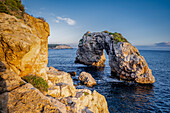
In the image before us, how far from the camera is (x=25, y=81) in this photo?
8.02m

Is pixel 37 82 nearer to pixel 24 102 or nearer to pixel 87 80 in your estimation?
pixel 24 102

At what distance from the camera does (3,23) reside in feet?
24.3

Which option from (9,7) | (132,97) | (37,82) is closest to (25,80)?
(37,82)

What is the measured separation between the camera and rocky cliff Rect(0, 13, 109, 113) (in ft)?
14.2

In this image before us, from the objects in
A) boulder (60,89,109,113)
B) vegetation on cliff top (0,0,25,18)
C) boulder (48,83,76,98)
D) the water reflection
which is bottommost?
the water reflection

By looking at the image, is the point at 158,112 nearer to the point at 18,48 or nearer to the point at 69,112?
the point at 69,112

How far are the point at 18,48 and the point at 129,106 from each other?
19.9 meters

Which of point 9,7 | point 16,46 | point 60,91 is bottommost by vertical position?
point 60,91

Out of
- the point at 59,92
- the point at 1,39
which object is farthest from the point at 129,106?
the point at 1,39

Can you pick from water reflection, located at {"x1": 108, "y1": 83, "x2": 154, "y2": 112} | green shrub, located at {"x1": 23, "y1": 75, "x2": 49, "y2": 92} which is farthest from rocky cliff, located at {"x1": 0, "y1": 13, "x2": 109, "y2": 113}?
water reflection, located at {"x1": 108, "y1": 83, "x2": 154, "y2": 112}

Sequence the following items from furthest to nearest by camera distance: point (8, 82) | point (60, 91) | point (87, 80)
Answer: point (87, 80)
point (60, 91)
point (8, 82)

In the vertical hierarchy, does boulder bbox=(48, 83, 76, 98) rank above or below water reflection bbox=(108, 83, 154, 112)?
above

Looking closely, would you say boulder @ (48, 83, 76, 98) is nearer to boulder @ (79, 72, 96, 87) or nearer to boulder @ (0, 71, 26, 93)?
boulder @ (0, 71, 26, 93)

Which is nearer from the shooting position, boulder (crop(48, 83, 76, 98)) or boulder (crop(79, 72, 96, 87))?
boulder (crop(48, 83, 76, 98))
